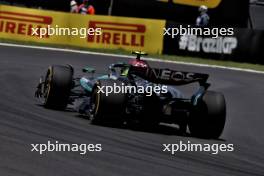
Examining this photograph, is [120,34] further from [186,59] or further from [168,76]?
[168,76]

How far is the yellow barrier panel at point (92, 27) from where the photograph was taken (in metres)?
26.9

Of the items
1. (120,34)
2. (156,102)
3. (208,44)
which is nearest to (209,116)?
(156,102)

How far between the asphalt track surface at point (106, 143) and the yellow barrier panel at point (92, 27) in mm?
9046

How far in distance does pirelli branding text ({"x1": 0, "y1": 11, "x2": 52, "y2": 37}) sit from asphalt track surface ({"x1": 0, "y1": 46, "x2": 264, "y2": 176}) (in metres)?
9.18

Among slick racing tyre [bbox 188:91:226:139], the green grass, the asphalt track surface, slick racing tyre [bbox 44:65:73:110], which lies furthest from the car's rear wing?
the green grass

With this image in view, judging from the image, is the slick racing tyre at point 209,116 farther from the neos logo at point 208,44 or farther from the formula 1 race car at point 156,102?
the neos logo at point 208,44

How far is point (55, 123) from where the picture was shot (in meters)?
11.8

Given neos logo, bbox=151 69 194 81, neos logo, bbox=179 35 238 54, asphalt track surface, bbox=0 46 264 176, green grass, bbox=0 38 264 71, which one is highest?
neos logo, bbox=151 69 194 81

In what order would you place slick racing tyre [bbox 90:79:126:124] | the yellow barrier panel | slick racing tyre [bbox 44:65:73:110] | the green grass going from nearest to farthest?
slick racing tyre [bbox 90:79:126:124] → slick racing tyre [bbox 44:65:73:110] → the green grass → the yellow barrier panel

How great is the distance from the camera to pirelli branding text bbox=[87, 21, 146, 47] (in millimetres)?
26922

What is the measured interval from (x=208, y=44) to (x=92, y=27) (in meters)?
A: 3.65

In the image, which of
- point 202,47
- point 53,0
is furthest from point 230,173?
point 53,0

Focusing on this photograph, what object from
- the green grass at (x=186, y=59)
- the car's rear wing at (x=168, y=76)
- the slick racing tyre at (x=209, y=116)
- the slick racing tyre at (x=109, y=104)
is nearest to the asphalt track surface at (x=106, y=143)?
the slick racing tyre at (x=109, y=104)

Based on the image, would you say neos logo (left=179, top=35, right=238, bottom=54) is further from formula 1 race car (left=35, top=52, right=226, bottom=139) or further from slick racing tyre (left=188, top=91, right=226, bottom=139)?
slick racing tyre (left=188, top=91, right=226, bottom=139)
